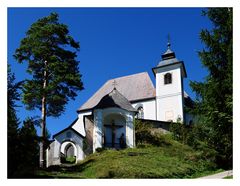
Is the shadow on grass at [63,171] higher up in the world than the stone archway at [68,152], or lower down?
lower down

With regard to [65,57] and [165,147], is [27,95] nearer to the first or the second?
[65,57]

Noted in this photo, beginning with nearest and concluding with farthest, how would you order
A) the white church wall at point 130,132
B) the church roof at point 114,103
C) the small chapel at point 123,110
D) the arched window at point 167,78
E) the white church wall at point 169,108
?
the white church wall at point 130,132, the small chapel at point 123,110, the church roof at point 114,103, the white church wall at point 169,108, the arched window at point 167,78

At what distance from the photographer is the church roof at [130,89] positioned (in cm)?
2986

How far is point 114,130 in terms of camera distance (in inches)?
837

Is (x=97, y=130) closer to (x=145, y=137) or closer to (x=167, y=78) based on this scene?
(x=145, y=137)

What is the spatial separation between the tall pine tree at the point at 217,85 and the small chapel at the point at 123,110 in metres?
7.11

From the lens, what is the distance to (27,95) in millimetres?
17516

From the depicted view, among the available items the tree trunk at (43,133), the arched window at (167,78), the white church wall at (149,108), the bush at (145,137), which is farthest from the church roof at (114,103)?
the arched window at (167,78)

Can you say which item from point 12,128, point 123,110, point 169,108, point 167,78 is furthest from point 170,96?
point 12,128

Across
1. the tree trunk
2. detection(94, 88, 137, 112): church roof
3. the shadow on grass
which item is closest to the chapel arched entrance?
detection(94, 88, 137, 112): church roof

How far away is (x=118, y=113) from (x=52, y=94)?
4.47m

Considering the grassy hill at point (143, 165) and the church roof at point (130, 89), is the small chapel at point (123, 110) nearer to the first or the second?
the church roof at point (130, 89)

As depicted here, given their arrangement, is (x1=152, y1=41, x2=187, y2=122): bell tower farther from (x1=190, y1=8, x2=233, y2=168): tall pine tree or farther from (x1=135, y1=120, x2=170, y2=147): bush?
(x1=190, y1=8, x2=233, y2=168): tall pine tree
